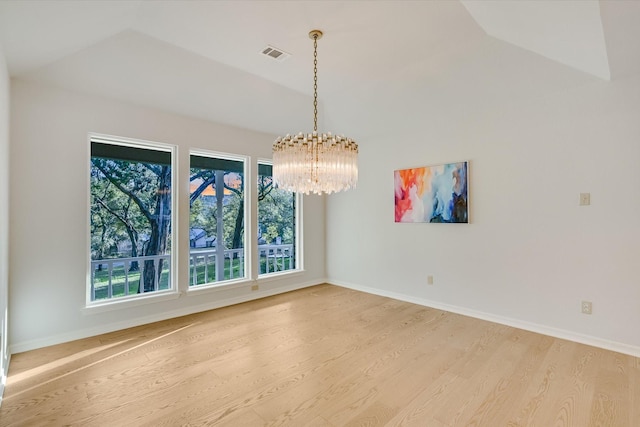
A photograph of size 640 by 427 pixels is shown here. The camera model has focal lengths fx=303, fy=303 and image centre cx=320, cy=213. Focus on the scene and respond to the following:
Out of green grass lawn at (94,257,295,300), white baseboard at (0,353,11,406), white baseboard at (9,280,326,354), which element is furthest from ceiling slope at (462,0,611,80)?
white baseboard at (0,353,11,406)

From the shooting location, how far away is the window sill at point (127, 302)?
10.7 ft

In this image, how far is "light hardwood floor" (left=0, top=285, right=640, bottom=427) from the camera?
1963mm

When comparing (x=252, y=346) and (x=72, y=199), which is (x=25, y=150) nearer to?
(x=72, y=199)

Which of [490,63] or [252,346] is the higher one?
[490,63]

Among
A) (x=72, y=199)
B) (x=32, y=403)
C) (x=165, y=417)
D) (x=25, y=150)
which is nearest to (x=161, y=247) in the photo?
(x=72, y=199)

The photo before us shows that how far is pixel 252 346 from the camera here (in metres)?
2.98

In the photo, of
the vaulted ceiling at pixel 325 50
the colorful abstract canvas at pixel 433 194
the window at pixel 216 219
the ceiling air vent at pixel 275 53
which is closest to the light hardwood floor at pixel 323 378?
the window at pixel 216 219

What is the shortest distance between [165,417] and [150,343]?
4.36ft

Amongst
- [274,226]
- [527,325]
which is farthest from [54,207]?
[527,325]

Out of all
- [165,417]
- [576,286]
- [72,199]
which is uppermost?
[72,199]

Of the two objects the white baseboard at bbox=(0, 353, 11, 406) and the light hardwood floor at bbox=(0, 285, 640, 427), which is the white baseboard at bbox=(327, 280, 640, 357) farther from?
the white baseboard at bbox=(0, 353, 11, 406)

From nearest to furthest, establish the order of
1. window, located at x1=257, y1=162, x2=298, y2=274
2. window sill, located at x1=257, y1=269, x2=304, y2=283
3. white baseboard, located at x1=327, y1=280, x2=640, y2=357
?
white baseboard, located at x1=327, y1=280, x2=640, y2=357 → window sill, located at x1=257, y1=269, x2=304, y2=283 → window, located at x1=257, y1=162, x2=298, y2=274

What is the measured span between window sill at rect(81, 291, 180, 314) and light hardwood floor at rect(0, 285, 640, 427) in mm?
282

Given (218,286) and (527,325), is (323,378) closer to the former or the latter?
(218,286)
